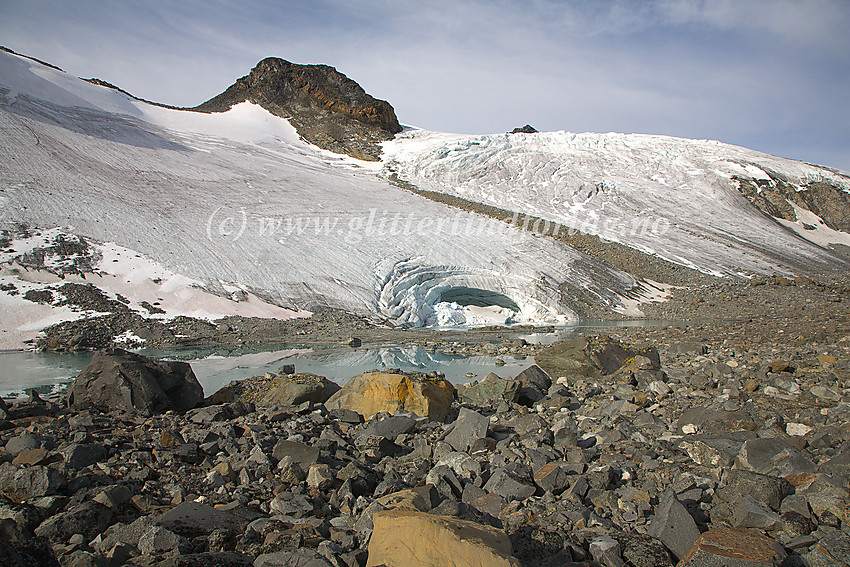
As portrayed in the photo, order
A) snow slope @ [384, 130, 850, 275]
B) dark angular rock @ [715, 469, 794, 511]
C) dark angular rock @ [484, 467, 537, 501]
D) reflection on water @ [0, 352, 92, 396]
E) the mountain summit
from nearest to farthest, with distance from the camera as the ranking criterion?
dark angular rock @ [715, 469, 794, 511] < dark angular rock @ [484, 467, 537, 501] < reflection on water @ [0, 352, 92, 396] < snow slope @ [384, 130, 850, 275] < the mountain summit

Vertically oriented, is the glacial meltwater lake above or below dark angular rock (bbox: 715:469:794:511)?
below

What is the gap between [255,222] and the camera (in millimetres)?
21406

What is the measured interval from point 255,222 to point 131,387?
16.2 m

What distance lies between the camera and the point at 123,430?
5.07 m

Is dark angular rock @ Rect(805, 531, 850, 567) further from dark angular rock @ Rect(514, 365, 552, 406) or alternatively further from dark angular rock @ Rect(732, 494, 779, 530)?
dark angular rock @ Rect(514, 365, 552, 406)

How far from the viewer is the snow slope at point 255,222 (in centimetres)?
1741

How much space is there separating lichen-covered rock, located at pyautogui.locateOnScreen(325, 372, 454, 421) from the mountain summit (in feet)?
114

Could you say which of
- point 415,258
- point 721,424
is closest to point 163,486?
point 721,424

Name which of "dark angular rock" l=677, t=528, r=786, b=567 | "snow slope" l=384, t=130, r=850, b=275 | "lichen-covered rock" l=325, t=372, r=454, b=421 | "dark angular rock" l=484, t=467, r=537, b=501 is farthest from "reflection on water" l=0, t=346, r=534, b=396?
"snow slope" l=384, t=130, r=850, b=275

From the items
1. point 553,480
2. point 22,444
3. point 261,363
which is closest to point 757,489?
point 553,480

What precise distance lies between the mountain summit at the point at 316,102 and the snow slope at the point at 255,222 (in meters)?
11.4

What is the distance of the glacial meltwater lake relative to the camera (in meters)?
9.20

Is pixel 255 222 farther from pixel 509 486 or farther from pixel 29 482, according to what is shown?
pixel 509 486

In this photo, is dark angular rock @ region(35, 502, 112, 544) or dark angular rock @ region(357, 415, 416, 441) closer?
dark angular rock @ region(35, 502, 112, 544)
